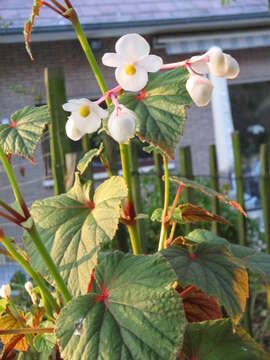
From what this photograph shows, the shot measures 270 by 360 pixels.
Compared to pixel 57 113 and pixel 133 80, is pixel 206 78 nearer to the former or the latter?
pixel 133 80

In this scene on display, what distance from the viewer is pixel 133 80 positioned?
57cm

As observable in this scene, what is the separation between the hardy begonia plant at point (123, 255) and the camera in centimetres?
56

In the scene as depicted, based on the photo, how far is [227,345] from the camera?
0.73 m

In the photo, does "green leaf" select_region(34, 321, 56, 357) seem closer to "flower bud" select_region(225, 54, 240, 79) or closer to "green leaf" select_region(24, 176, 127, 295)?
"green leaf" select_region(24, 176, 127, 295)

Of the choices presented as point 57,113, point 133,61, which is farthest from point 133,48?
point 57,113

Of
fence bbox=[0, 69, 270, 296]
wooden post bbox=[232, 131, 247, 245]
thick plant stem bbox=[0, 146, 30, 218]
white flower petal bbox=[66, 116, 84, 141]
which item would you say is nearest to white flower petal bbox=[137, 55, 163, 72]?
white flower petal bbox=[66, 116, 84, 141]

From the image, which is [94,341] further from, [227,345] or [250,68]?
[250,68]

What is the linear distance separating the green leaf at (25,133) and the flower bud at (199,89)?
8.2 inches

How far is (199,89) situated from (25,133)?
0.25m

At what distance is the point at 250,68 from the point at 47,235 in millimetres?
6676

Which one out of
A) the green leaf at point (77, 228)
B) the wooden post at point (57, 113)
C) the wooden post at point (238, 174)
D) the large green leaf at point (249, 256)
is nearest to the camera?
the green leaf at point (77, 228)

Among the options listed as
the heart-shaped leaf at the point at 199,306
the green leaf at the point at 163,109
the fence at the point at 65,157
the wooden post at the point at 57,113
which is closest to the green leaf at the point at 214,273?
the heart-shaped leaf at the point at 199,306

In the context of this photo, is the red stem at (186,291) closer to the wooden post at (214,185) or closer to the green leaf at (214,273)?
the green leaf at (214,273)

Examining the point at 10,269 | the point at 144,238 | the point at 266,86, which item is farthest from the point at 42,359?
the point at 266,86
